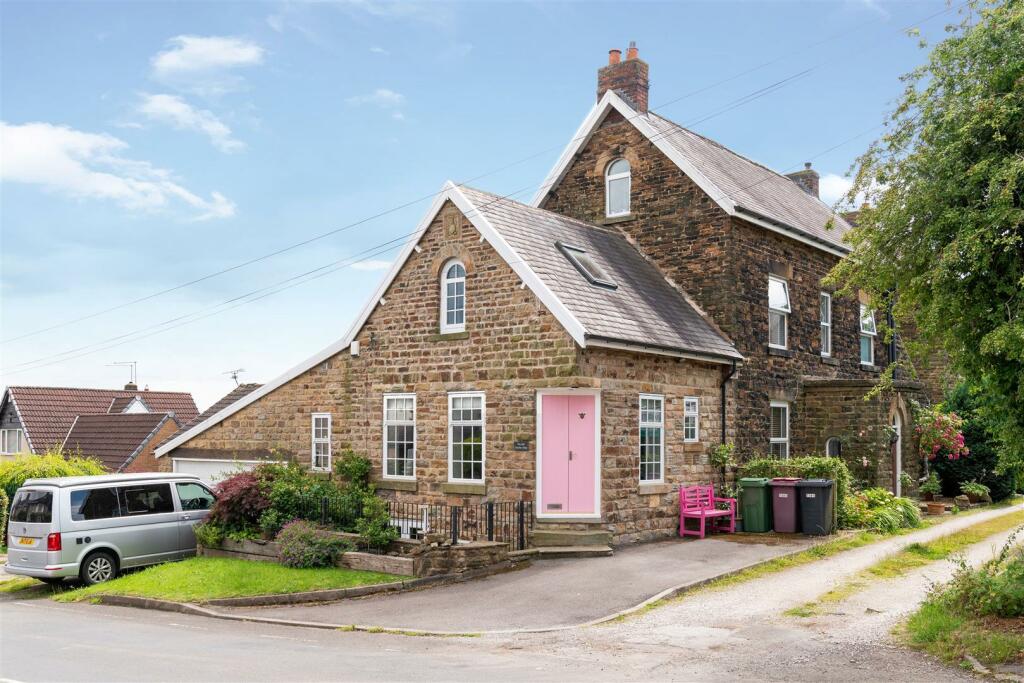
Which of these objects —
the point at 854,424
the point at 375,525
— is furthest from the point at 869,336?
the point at 375,525

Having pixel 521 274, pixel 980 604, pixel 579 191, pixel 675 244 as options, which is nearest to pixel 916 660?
pixel 980 604

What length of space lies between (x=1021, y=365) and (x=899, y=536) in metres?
9.91

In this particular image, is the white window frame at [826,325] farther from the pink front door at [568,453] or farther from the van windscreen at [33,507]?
the van windscreen at [33,507]

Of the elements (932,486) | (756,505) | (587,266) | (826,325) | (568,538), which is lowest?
(568,538)

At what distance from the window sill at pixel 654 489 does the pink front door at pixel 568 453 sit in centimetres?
139

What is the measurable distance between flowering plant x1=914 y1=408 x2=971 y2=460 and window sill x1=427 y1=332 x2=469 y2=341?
47.8 ft

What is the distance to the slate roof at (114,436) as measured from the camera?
37.6m

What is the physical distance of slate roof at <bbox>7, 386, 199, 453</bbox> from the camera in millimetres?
40625

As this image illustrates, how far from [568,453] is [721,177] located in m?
9.71

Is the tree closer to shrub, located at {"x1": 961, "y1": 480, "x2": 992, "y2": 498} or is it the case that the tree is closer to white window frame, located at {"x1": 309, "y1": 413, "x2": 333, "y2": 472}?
white window frame, located at {"x1": 309, "y1": 413, "x2": 333, "y2": 472}

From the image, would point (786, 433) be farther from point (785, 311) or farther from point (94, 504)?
point (94, 504)

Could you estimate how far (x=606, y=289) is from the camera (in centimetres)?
1933

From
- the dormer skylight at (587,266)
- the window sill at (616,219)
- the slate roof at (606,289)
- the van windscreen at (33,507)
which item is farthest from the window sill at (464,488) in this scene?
the window sill at (616,219)

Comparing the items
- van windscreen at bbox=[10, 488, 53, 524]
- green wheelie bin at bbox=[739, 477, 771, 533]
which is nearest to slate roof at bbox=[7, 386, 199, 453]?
van windscreen at bbox=[10, 488, 53, 524]
